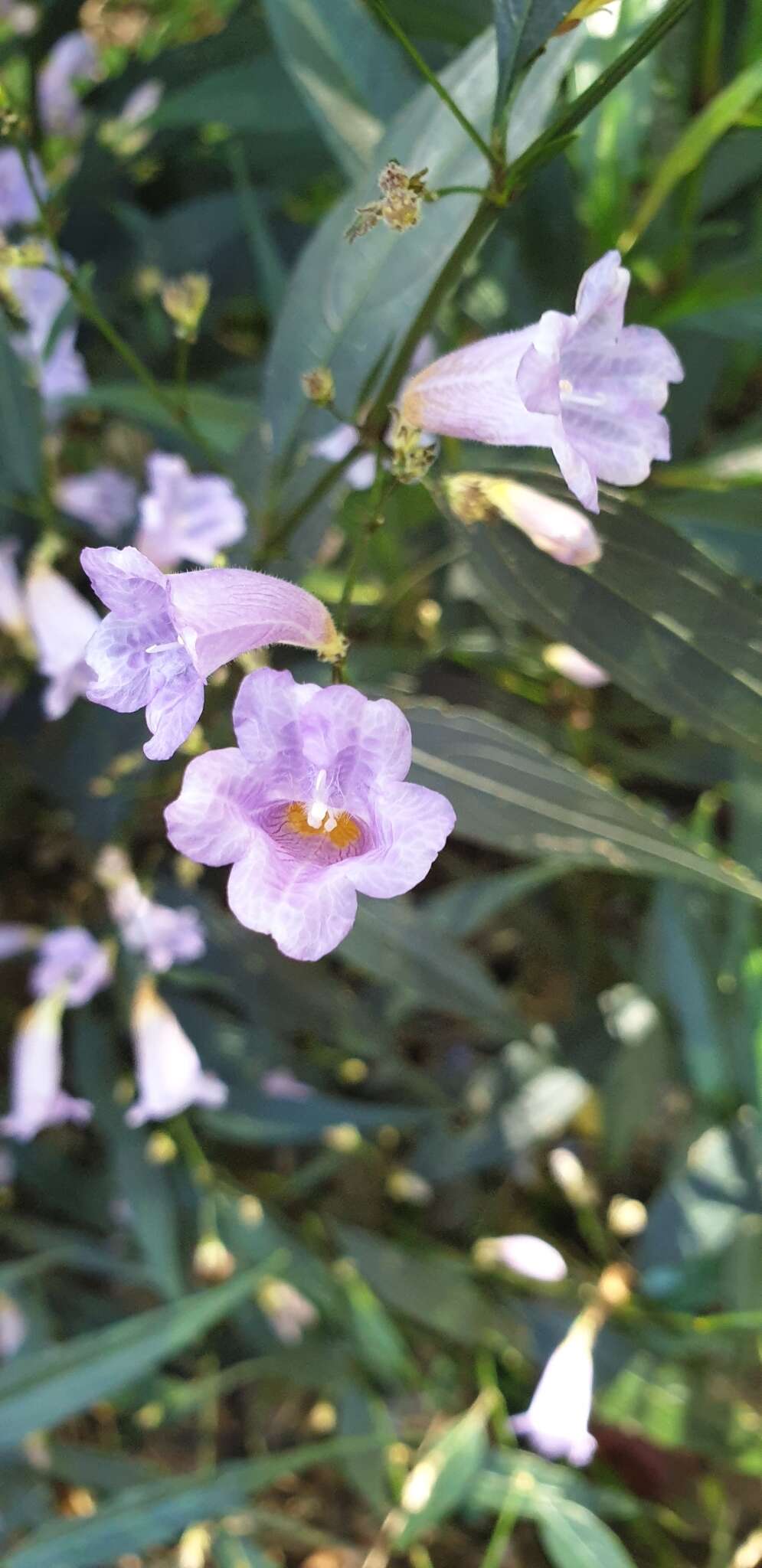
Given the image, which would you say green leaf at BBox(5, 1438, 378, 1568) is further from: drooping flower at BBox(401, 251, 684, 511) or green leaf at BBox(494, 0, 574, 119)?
green leaf at BBox(494, 0, 574, 119)

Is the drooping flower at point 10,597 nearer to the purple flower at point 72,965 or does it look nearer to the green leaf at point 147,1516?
the purple flower at point 72,965

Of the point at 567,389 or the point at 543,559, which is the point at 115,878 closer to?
the point at 543,559

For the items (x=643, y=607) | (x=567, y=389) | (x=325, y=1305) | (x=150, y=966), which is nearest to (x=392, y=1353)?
(x=325, y=1305)

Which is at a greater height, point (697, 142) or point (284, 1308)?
point (697, 142)

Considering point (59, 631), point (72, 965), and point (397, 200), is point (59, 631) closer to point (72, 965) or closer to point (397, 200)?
point (72, 965)

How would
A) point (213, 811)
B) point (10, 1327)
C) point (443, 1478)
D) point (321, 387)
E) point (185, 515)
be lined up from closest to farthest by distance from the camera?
1. point (213, 811)
2. point (321, 387)
3. point (185, 515)
4. point (443, 1478)
5. point (10, 1327)

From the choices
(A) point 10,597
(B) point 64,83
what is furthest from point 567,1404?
(B) point 64,83

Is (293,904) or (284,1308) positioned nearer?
(293,904)
